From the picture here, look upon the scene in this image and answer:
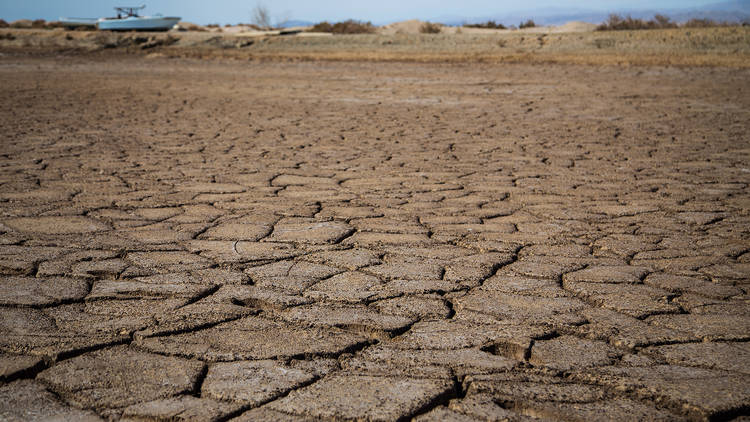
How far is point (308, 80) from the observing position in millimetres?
12977

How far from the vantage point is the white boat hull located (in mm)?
26828

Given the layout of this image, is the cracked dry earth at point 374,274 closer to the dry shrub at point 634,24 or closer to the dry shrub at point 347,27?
the dry shrub at point 634,24

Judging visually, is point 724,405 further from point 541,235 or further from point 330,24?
point 330,24

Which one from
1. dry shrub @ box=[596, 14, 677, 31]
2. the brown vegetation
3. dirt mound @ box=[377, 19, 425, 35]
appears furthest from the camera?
dirt mound @ box=[377, 19, 425, 35]

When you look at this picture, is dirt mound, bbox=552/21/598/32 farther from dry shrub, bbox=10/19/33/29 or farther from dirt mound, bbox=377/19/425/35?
dry shrub, bbox=10/19/33/29

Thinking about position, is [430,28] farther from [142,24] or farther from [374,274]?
[374,274]

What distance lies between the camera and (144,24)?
27.0 m

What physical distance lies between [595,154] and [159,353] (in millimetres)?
4432

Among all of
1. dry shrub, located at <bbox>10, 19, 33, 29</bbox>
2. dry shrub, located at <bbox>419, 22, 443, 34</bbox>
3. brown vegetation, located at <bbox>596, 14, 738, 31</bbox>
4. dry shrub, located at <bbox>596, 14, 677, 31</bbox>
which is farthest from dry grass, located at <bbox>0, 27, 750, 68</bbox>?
dry shrub, located at <bbox>10, 19, 33, 29</bbox>

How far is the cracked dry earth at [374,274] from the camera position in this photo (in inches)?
77.2

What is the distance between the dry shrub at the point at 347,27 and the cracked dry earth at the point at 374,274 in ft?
57.6

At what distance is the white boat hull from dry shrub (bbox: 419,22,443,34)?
9.60m

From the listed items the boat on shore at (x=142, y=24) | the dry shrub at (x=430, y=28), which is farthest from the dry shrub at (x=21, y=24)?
the dry shrub at (x=430, y=28)

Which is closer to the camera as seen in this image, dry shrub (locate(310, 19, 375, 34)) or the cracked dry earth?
the cracked dry earth
